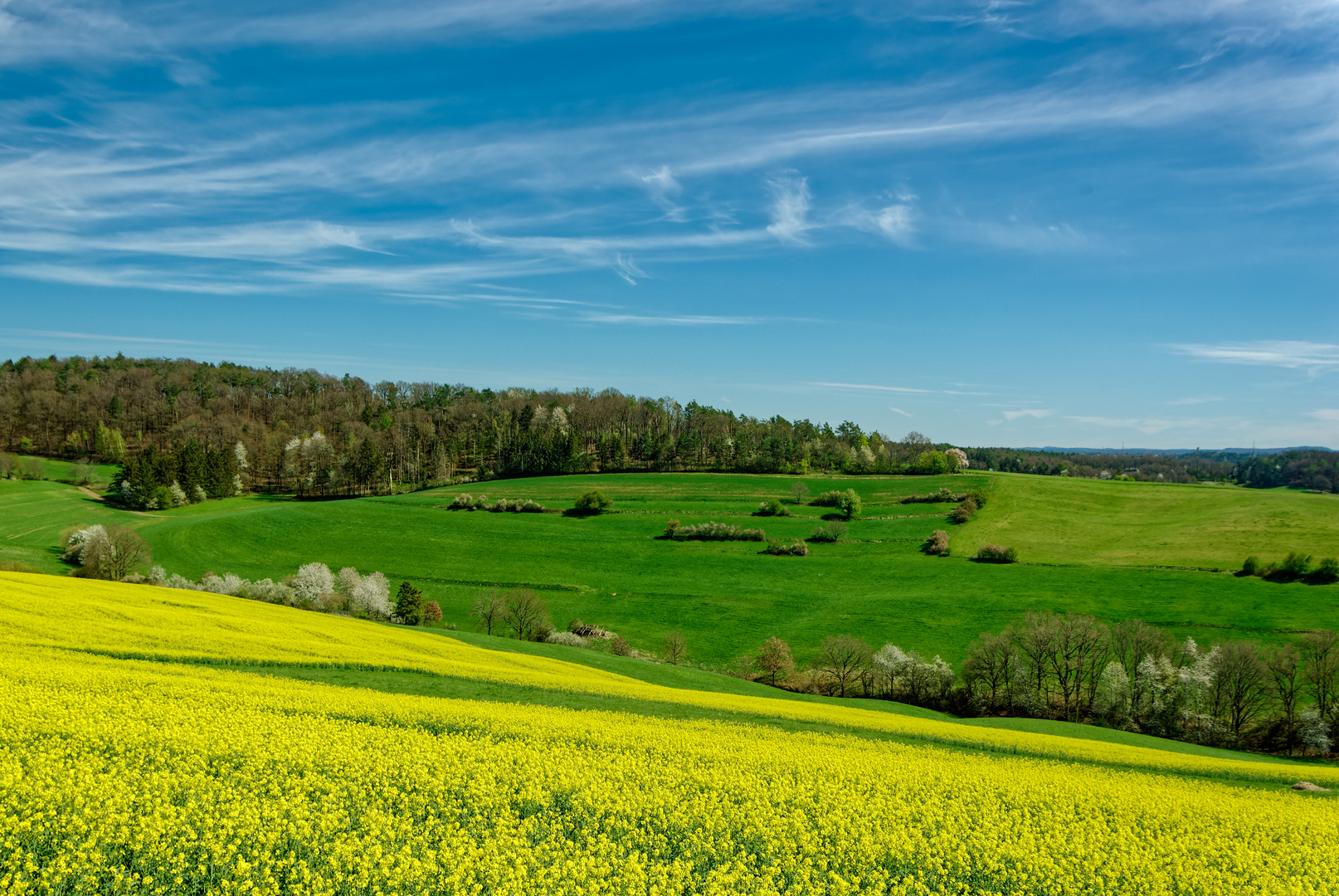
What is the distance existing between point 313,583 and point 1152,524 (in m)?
118

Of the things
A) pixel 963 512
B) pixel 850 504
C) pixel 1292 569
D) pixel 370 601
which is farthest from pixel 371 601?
pixel 1292 569

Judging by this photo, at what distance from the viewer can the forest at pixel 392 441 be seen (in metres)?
136

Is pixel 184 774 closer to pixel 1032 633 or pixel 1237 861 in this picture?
pixel 1237 861

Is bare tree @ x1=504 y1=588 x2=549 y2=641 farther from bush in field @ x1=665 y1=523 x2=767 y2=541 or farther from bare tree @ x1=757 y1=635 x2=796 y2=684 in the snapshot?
bush in field @ x1=665 y1=523 x2=767 y2=541

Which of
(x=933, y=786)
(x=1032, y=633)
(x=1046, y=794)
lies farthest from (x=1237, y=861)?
(x=1032, y=633)

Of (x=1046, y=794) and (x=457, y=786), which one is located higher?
(x=457, y=786)

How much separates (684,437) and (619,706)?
134m

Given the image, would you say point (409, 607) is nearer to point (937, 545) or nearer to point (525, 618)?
point (525, 618)

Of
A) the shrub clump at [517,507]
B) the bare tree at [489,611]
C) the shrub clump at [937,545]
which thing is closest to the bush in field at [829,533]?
the shrub clump at [937,545]

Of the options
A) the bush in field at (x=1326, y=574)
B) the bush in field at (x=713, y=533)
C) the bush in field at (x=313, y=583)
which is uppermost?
the bush in field at (x=1326, y=574)

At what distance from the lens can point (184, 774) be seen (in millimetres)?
11438

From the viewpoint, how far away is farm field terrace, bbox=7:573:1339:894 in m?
9.26

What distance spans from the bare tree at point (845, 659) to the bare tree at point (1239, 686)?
26.9 meters

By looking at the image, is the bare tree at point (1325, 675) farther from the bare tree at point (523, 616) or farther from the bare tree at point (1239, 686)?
the bare tree at point (523, 616)
